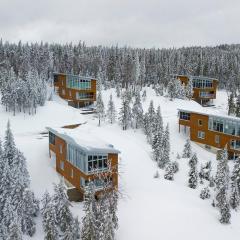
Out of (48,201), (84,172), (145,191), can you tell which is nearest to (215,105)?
(145,191)

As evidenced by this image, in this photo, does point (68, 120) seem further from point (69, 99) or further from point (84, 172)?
point (84, 172)

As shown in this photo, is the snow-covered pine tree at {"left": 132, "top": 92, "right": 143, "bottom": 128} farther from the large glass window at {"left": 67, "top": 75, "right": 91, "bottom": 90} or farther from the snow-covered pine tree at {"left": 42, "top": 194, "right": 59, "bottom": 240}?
the snow-covered pine tree at {"left": 42, "top": 194, "right": 59, "bottom": 240}

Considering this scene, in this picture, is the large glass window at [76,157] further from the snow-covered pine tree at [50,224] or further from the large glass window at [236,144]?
the large glass window at [236,144]

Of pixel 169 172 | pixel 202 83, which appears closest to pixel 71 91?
pixel 202 83

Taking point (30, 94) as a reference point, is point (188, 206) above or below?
below

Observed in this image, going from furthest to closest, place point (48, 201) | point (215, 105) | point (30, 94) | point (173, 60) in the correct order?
point (173, 60) < point (215, 105) < point (30, 94) < point (48, 201)

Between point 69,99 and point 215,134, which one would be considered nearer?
point 215,134

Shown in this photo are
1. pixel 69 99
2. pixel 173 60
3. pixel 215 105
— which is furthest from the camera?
pixel 173 60

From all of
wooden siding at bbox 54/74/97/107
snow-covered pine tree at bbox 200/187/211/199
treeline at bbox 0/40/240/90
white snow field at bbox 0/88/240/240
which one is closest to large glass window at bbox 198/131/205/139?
white snow field at bbox 0/88/240/240
